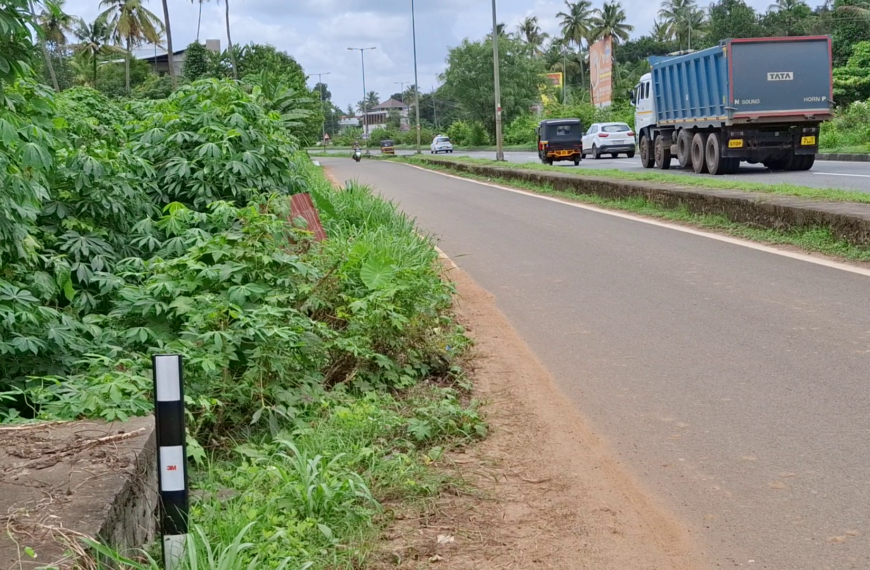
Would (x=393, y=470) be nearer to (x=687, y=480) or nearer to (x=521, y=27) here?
(x=687, y=480)

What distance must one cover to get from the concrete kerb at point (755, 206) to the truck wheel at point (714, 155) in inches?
179

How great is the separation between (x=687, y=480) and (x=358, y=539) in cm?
143

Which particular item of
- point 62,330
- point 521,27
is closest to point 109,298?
point 62,330

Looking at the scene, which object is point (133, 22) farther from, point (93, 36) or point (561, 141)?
point (561, 141)

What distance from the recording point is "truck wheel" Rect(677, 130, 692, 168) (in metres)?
23.5

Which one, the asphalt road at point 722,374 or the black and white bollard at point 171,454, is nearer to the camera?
the black and white bollard at point 171,454

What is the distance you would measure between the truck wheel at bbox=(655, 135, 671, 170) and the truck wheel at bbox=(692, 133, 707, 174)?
2.45 meters

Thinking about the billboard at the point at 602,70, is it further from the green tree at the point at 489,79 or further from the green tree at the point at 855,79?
the green tree at the point at 489,79

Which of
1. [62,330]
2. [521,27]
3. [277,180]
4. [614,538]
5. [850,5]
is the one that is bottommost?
[614,538]

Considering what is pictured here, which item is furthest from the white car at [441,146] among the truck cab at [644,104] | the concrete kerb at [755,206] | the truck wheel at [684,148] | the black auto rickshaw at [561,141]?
the concrete kerb at [755,206]

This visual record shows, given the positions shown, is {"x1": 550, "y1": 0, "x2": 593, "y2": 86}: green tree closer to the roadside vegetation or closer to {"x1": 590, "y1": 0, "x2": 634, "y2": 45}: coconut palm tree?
{"x1": 590, "y1": 0, "x2": 634, "y2": 45}: coconut palm tree

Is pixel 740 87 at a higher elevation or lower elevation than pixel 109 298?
higher

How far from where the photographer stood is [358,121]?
174625 mm

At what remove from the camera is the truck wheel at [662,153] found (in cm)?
2552
